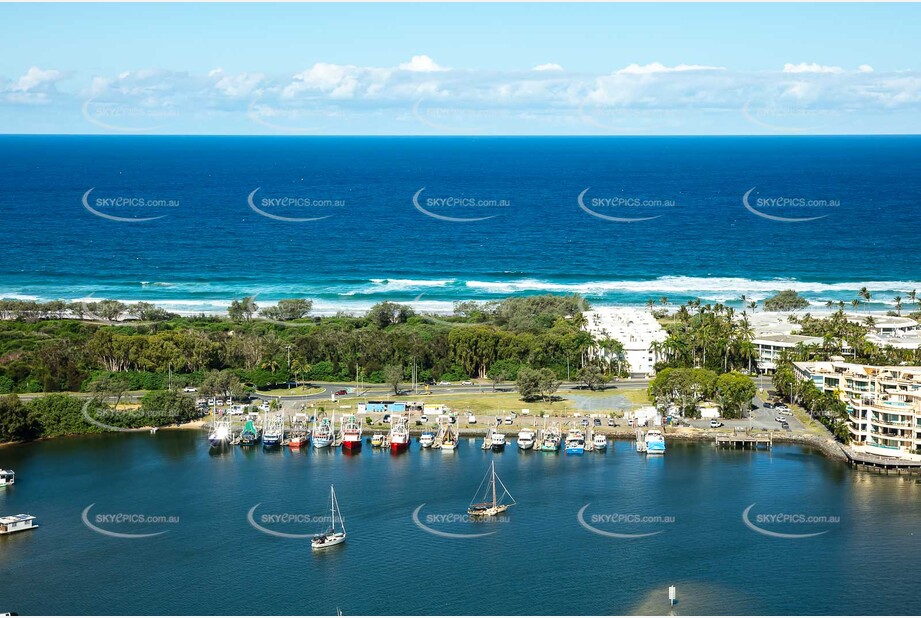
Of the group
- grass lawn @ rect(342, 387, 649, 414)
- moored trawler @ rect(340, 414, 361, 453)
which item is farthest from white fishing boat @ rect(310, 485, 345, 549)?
grass lawn @ rect(342, 387, 649, 414)

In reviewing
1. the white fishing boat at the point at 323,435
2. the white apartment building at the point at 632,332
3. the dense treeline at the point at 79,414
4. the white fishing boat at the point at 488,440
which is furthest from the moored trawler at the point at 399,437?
the white apartment building at the point at 632,332

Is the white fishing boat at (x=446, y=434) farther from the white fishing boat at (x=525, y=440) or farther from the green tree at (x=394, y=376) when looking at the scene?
the green tree at (x=394, y=376)

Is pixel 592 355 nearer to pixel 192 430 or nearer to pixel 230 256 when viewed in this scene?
pixel 192 430

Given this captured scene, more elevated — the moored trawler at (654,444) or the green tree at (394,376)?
the green tree at (394,376)

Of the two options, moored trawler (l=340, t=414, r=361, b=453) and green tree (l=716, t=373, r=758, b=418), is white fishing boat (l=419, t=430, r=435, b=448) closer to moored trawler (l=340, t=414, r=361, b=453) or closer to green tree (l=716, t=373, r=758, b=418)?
moored trawler (l=340, t=414, r=361, b=453)

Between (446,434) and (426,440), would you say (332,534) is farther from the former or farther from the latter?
(446,434)

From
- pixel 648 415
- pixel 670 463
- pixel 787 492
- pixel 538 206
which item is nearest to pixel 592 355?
pixel 648 415

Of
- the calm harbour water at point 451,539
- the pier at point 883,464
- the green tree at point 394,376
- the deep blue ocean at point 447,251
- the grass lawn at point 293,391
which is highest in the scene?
the deep blue ocean at point 447,251
